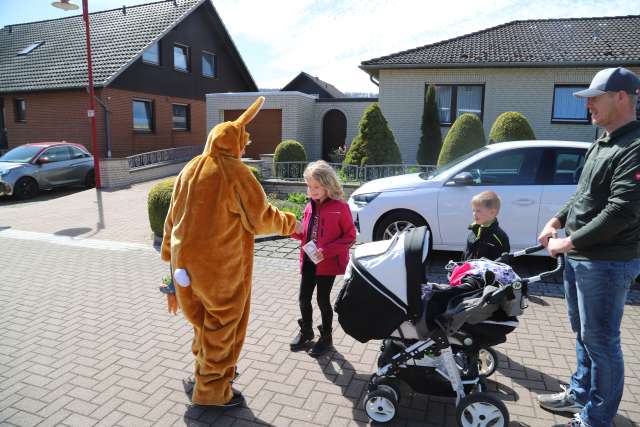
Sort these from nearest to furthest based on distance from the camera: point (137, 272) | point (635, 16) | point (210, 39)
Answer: point (137, 272), point (635, 16), point (210, 39)

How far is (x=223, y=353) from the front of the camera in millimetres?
3234

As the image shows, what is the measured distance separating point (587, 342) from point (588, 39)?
17.1 meters

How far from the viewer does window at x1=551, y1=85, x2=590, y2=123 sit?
1563 centimetres

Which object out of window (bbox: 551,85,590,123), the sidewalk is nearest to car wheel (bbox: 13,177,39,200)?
the sidewalk

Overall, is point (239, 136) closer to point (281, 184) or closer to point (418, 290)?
point (418, 290)

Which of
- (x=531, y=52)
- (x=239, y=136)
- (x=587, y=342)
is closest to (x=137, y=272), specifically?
(x=239, y=136)

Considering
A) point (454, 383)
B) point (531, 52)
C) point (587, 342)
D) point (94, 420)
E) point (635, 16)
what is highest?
point (635, 16)

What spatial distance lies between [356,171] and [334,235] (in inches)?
332

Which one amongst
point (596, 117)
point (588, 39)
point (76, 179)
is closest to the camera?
point (596, 117)

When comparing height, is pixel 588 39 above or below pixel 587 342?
above

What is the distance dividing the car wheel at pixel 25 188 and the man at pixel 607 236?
14549mm

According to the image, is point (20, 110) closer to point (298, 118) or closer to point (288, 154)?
point (298, 118)

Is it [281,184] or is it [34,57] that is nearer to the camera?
[281,184]

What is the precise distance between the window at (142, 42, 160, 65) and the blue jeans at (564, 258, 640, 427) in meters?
21.4
